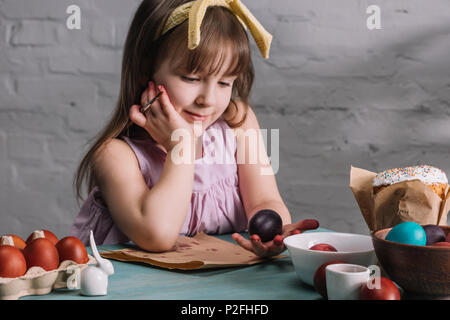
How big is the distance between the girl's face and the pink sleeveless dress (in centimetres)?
14

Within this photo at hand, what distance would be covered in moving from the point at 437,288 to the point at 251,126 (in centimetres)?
86

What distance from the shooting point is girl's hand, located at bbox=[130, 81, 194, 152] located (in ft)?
3.47

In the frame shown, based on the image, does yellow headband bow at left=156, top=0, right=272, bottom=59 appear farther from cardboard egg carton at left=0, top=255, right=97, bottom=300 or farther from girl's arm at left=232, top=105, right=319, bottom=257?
cardboard egg carton at left=0, top=255, right=97, bottom=300

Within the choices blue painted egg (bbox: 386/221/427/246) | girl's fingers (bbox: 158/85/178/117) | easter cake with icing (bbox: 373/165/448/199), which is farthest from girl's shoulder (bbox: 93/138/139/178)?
blue painted egg (bbox: 386/221/427/246)

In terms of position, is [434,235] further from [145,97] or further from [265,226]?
[145,97]

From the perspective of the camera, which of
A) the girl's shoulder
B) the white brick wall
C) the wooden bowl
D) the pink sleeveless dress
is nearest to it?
the wooden bowl

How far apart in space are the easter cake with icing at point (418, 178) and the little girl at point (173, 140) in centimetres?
19

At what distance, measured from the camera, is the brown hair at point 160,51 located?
1.04 metres

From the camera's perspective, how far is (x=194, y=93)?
3.46 ft

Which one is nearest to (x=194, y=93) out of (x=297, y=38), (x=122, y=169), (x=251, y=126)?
(x=122, y=169)

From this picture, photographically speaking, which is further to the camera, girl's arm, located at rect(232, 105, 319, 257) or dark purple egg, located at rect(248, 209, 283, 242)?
girl's arm, located at rect(232, 105, 319, 257)

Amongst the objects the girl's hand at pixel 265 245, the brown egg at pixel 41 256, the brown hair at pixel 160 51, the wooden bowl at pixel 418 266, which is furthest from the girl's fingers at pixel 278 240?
the brown hair at pixel 160 51

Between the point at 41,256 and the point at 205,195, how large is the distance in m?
0.63
